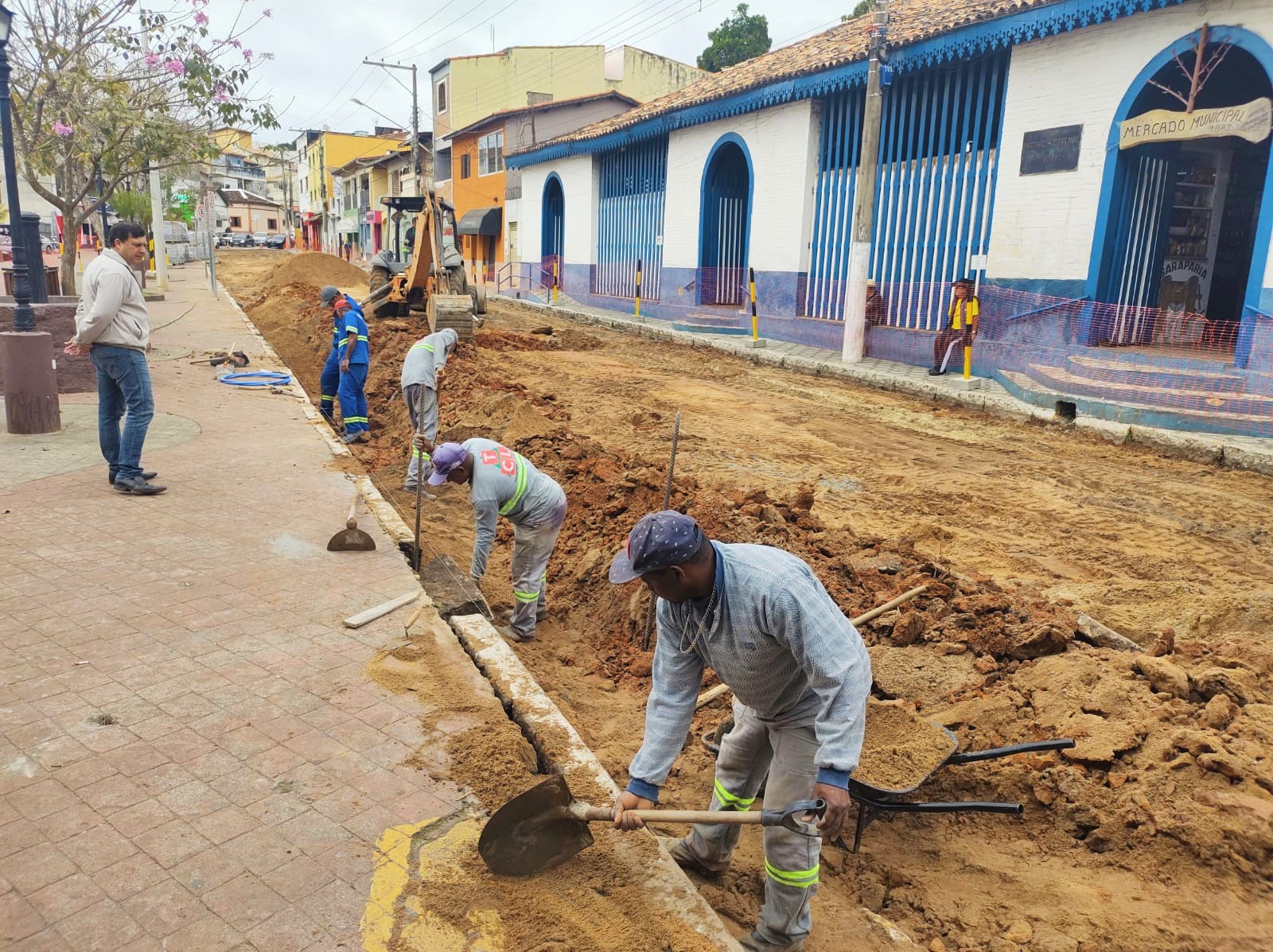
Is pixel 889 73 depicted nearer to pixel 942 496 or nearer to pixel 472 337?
pixel 472 337

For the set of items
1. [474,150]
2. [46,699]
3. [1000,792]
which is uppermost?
[474,150]

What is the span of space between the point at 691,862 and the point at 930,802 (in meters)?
1.15

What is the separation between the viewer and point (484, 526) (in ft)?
18.8

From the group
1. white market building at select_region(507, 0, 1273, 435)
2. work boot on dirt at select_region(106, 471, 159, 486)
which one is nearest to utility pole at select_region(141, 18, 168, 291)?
white market building at select_region(507, 0, 1273, 435)

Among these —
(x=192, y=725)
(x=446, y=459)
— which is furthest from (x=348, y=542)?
(x=192, y=725)

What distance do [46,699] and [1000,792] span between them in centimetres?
418

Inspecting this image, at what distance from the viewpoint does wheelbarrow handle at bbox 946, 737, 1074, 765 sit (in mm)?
3729

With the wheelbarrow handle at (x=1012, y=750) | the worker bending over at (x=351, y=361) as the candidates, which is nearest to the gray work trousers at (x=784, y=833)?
the wheelbarrow handle at (x=1012, y=750)

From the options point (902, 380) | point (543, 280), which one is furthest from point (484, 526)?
point (543, 280)

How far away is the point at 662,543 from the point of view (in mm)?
2584

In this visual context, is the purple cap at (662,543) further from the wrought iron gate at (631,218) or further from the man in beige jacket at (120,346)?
the wrought iron gate at (631,218)

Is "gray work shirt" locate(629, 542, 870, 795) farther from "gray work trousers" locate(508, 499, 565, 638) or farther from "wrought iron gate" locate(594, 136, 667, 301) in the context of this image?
"wrought iron gate" locate(594, 136, 667, 301)

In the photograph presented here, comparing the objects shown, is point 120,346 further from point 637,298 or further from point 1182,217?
point 637,298

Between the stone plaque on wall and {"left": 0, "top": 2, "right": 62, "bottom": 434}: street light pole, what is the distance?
13.3 metres
